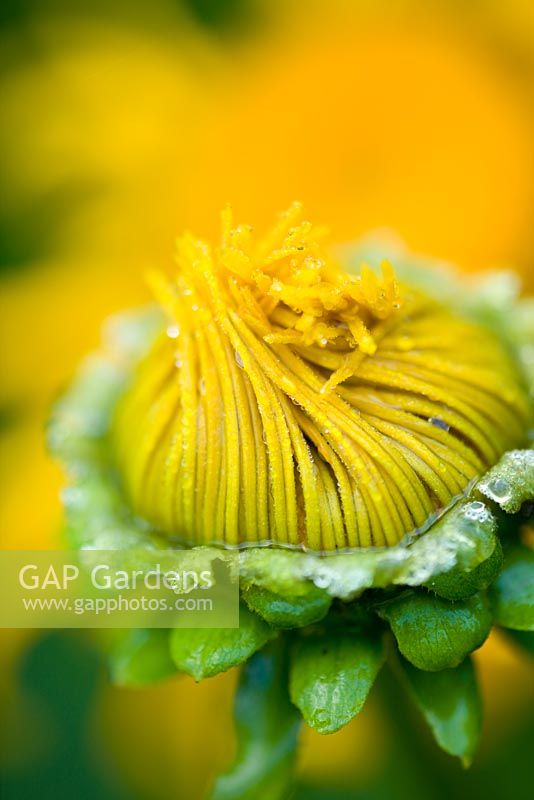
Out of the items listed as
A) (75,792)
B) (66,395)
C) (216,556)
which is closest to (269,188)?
(66,395)

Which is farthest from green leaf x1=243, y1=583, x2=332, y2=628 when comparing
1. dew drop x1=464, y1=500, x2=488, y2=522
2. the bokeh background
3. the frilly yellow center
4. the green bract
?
the bokeh background

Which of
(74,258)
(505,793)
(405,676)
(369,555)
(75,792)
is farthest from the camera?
(74,258)

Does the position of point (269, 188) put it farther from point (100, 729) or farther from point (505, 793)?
point (505, 793)

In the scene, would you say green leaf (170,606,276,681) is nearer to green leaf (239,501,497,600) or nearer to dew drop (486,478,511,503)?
green leaf (239,501,497,600)

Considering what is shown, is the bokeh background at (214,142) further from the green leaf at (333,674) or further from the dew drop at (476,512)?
the dew drop at (476,512)

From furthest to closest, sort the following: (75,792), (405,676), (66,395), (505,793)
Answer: (75,792), (505,793), (66,395), (405,676)
